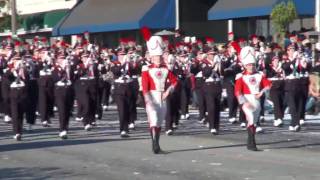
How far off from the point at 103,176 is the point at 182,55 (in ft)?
33.7

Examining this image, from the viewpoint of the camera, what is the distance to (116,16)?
1470 inches

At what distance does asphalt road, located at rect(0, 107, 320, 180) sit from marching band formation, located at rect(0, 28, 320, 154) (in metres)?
0.43

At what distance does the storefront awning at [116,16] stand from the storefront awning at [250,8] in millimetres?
4389

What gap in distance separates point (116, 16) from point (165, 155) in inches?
879

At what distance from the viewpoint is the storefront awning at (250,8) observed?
95.6 feet

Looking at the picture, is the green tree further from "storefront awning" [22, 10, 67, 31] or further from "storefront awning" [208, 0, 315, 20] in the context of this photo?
"storefront awning" [22, 10, 67, 31]

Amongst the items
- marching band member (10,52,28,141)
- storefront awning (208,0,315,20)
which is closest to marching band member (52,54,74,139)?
marching band member (10,52,28,141)

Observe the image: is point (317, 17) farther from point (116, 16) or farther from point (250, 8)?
point (116, 16)

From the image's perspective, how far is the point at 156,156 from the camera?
15.3 m

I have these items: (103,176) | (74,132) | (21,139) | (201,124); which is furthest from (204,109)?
(103,176)

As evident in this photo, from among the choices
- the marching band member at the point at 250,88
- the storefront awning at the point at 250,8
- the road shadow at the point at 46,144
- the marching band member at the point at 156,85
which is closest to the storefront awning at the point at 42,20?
the storefront awning at the point at 250,8

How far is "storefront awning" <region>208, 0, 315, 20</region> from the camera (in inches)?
1147

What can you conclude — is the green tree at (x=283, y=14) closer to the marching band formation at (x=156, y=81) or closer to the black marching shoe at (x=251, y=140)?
the marching band formation at (x=156, y=81)

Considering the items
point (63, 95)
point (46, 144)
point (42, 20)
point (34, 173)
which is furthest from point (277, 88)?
point (42, 20)
